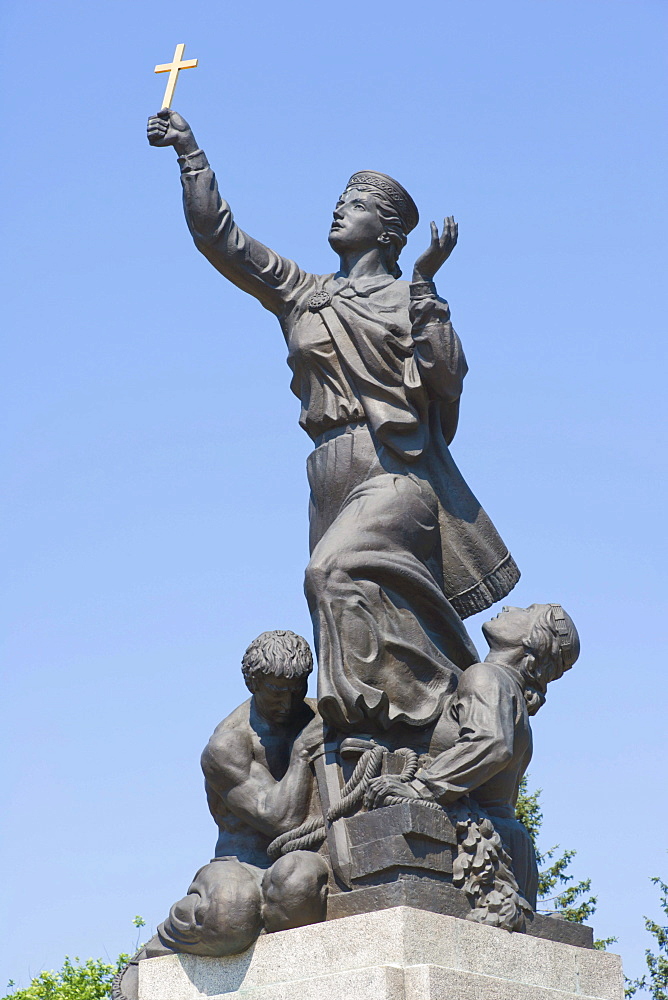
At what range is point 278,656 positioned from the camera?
7.83 metres

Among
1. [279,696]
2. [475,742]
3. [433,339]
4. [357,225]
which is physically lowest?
[475,742]

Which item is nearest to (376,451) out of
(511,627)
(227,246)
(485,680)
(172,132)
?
(511,627)

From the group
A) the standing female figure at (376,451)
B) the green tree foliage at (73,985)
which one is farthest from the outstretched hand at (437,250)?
the green tree foliage at (73,985)

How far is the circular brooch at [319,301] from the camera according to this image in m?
8.53

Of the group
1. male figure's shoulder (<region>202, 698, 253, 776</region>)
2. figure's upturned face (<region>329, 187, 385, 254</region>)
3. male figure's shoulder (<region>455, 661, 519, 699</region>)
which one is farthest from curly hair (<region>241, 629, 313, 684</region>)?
figure's upturned face (<region>329, 187, 385, 254</region>)

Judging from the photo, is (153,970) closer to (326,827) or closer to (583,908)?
(326,827)

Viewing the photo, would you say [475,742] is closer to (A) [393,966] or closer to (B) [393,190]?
(A) [393,966]

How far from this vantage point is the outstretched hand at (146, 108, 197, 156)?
8680 mm

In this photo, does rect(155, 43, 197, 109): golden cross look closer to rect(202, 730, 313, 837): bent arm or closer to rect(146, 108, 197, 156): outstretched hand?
rect(146, 108, 197, 156): outstretched hand

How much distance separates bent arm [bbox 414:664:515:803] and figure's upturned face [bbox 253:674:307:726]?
84cm

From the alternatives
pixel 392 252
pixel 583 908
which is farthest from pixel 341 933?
pixel 583 908

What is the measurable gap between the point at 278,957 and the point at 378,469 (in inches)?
99.7

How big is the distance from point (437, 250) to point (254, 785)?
9.39 ft

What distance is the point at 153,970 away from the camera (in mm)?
7520
